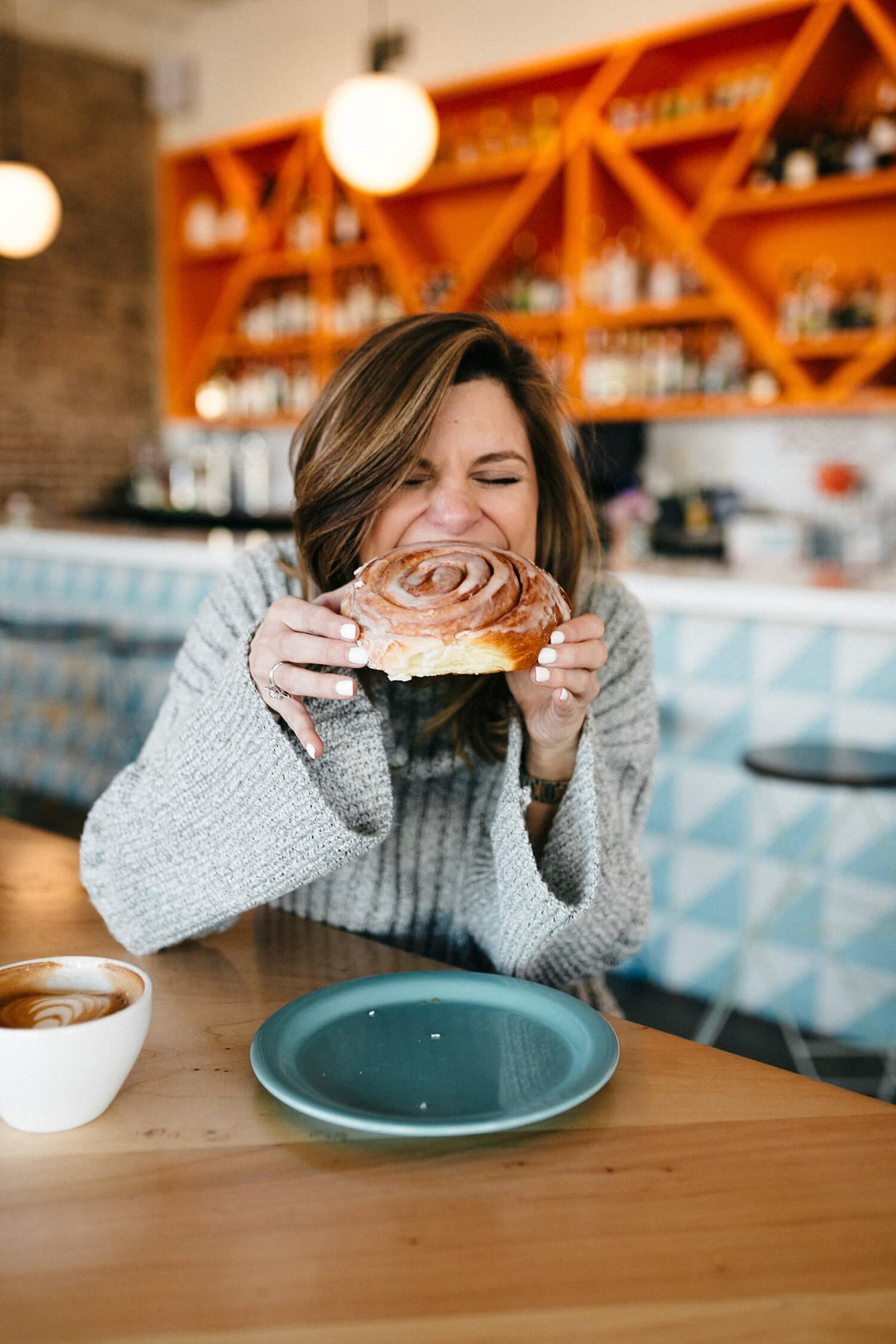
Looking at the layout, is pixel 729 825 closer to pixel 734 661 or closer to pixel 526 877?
pixel 734 661

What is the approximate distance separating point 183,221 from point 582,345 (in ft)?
9.02

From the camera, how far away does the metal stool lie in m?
2.17

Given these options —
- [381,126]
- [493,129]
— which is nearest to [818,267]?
[493,129]

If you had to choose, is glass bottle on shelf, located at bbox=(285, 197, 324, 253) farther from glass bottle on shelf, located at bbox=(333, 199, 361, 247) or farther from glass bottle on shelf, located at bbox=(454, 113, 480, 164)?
glass bottle on shelf, located at bbox=(454, 113, 480, 164)

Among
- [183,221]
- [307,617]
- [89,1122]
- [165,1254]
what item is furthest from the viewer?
[183,221]

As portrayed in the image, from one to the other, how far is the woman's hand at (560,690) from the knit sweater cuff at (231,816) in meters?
0.16

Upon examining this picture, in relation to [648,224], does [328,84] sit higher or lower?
higher

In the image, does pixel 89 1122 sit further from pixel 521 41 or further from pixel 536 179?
pixel 521 41

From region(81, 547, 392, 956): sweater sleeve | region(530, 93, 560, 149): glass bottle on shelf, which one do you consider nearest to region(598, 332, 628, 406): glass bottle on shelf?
region(530, 93, 560, 149): glass bottle on shelf

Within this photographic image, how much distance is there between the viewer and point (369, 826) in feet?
3.48

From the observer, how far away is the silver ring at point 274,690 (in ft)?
3.21

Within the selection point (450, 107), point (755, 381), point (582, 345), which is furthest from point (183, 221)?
point (755, 381)

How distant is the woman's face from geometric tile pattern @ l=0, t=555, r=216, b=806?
2507 millimetres

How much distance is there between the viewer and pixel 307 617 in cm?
97
